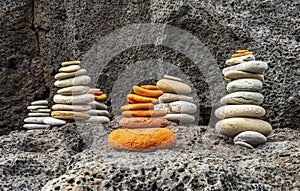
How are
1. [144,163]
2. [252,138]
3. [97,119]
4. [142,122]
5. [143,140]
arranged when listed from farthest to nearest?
1. [97,119]
2. [252,138]
3. [142,122]
4. [143,140]
5. [144,163]

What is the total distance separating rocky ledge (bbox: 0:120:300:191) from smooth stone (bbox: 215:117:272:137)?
8cm

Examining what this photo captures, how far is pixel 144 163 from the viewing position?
201 centimetres

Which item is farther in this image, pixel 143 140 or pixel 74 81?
pixel 74 81

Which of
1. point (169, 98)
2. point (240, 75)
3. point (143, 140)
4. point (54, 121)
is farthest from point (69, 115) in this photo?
point (240, 75)

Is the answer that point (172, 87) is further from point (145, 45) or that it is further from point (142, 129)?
point (145, 45)

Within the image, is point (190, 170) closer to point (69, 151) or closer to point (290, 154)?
point (290, 154)

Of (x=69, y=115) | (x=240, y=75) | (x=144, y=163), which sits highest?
(x=240, y=75)

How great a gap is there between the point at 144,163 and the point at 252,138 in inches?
38.6

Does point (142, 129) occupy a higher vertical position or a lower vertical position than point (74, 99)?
lower

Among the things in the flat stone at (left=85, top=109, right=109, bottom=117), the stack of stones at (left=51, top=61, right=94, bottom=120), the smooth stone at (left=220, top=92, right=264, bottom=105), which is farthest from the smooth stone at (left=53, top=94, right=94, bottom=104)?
the smooth stone at (left=220, top=92, right=264, bottom=105)

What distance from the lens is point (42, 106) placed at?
3.57 meters

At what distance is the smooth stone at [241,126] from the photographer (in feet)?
9.12

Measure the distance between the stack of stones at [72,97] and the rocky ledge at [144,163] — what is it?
144 mm

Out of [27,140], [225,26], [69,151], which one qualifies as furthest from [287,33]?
[27,140]
